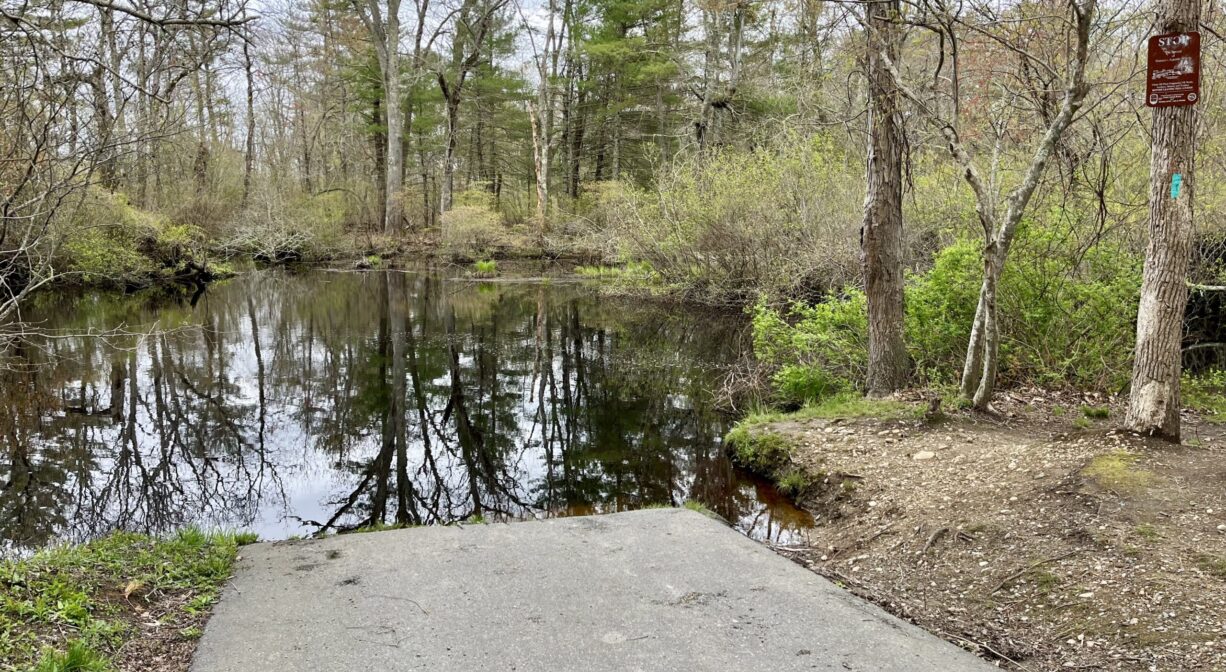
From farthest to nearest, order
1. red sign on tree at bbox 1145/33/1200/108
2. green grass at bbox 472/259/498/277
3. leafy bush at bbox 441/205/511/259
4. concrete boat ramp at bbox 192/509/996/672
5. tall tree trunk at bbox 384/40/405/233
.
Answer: tall tree trunk at bbox 384/40/405/233
leafy bush at bbox 441/205/511/259
green grass at bbox 472/259/498/277
red sign on tree at bbox 1145/33/1200/108
concrete boat ramp at bbox 192/509/996/672

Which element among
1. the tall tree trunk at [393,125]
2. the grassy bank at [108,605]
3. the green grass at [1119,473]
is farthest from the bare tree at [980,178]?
the tall tree trunk at [393,125]

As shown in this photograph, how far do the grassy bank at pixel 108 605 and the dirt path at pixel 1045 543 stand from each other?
3.88 metres

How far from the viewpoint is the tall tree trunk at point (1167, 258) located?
5363 millimetres

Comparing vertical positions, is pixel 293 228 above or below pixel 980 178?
above

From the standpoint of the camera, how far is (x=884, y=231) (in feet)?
28.0

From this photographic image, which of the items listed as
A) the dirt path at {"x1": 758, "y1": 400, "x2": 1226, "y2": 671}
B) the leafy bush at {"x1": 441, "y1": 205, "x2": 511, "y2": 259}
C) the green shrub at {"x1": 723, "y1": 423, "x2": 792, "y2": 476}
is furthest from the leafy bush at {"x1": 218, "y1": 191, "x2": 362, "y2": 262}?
the dirt path at {"x1": 758, "y1": 400, "x2": 1226, "y2": 671}

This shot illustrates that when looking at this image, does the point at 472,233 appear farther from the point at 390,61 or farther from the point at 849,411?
the point at 849,411

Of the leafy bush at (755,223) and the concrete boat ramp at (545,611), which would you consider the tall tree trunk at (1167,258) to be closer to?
the concrete boat ramp at (545,611)

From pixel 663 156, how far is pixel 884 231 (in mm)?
23935

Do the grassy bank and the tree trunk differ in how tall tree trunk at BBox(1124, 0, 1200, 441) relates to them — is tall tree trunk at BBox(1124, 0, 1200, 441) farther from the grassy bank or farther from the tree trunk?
the grassy bank

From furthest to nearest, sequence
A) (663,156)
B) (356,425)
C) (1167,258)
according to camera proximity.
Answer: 1. (663,156)
2. (356,425)
3. (1167,258)

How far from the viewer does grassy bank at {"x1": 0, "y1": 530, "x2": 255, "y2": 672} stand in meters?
3.42

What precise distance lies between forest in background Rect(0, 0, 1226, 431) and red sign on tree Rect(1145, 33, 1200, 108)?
28cm

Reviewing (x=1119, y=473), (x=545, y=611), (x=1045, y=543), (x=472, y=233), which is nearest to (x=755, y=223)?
(x=1119, y=473)
